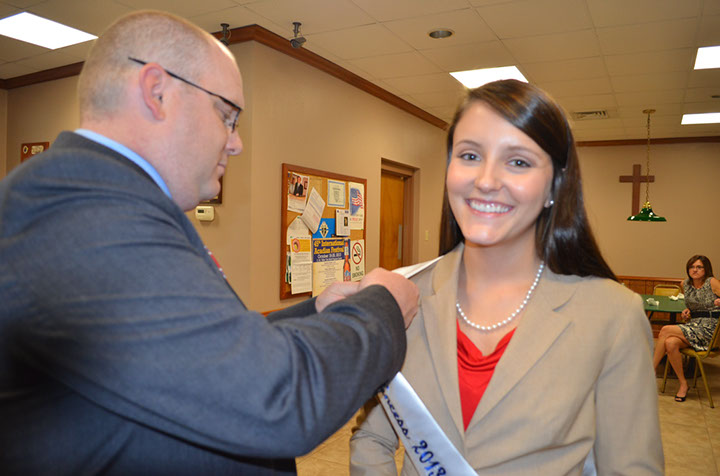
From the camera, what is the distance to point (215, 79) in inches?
40.6

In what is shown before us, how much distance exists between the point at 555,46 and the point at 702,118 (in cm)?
391

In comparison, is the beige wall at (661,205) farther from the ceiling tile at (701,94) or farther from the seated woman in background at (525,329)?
the seated woman in background at (525,329)

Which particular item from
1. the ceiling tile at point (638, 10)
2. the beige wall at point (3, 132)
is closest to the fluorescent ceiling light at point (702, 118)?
the ceiling tile at point (638, 10)

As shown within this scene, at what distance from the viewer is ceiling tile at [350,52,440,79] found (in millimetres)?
4504

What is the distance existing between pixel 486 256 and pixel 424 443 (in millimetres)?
513

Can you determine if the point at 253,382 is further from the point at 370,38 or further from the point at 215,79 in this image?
the point at 370,38

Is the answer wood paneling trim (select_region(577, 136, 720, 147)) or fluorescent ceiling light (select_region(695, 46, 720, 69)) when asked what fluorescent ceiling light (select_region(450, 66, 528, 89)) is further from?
wood paneling trim (select_region(577, 136, 720, 147))

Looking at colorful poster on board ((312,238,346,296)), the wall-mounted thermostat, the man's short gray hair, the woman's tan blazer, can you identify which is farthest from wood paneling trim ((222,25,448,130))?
the man's short gray hair

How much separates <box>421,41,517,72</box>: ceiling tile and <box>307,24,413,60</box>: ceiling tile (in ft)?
1.01

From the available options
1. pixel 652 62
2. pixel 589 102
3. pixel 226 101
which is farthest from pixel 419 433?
pixel 589 102

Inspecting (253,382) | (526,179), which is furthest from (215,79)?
(526,179)

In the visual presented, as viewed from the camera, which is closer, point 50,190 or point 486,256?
point 50,190

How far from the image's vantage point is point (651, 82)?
5.14 metres

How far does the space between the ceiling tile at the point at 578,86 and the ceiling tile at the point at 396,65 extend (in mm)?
1330
